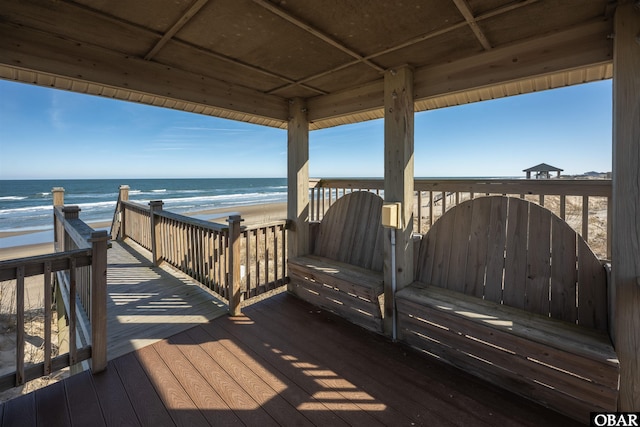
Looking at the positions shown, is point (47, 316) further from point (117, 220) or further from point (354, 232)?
point (117, 220)

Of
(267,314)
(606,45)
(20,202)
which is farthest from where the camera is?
(20,202)

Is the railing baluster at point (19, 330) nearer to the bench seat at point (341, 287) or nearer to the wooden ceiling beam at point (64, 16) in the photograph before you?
the wooden ceiling beam at point (64, 16)

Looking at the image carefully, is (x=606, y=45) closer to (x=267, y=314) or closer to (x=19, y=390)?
(x=267, y=314)

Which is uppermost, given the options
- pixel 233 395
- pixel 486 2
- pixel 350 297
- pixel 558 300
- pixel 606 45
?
pixel 486 2

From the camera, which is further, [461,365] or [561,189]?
[561,189]

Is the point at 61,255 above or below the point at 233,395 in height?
above

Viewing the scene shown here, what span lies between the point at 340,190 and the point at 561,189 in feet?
8.73

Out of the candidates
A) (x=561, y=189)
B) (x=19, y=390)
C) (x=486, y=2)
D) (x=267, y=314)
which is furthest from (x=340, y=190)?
(x=19, y=390)

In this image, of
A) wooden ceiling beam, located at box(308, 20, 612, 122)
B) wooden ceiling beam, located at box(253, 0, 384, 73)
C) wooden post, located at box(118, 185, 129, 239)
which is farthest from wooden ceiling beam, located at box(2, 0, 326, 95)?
wooden post, located at box(118, 185, 129, 239)

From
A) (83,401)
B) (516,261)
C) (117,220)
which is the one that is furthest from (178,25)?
(117,220)

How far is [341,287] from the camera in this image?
312cm

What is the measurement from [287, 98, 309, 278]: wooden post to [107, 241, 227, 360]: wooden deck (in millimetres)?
1293

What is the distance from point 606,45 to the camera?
183 cm

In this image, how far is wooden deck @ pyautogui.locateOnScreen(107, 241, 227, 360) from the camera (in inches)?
108
